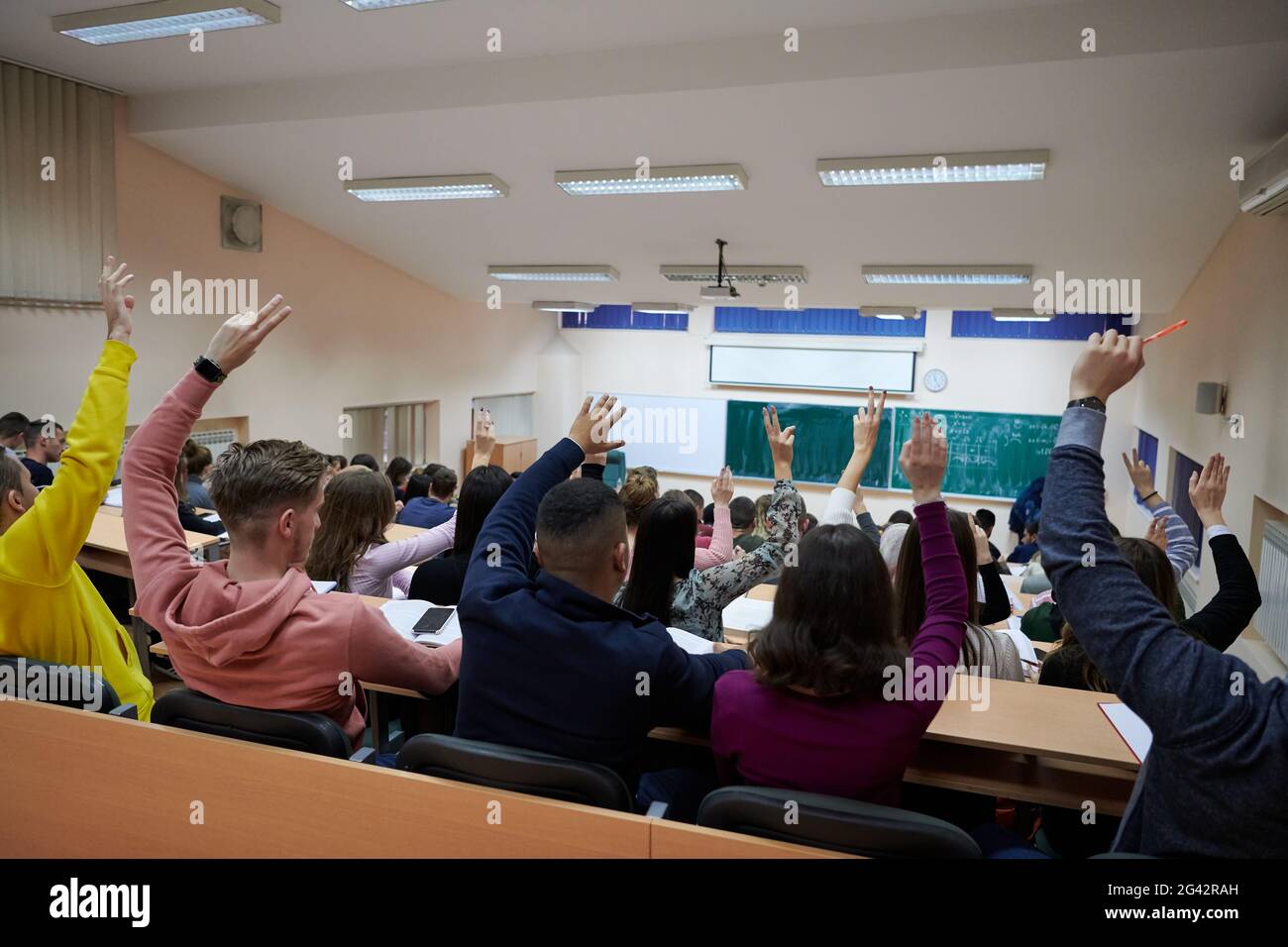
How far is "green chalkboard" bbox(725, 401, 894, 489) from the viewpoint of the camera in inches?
401

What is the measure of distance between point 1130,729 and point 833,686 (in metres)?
0.72

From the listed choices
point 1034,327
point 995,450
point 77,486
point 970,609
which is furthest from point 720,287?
point 77,486

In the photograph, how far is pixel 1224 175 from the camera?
4500 mm

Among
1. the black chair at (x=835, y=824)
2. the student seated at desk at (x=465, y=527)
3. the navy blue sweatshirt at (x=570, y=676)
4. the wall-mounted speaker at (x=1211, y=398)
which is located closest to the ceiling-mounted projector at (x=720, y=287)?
the wall-mounted speaker at (x=1211, y=398)

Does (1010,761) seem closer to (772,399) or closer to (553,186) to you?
(553,186)

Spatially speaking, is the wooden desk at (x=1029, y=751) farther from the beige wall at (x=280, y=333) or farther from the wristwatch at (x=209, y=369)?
the beige wall at (x=280, y=333)

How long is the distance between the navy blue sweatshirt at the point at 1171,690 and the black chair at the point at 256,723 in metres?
1.36

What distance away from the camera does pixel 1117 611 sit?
3.31 feet

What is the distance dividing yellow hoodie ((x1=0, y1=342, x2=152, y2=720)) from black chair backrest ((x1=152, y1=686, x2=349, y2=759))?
371 millimetres

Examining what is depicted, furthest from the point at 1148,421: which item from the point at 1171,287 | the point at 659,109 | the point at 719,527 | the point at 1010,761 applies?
the point at 1010,761

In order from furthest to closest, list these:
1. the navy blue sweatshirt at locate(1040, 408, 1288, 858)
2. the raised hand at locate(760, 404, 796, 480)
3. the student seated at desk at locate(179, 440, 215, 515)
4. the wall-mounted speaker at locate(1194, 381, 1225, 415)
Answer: the wall-mounted speaker at locate(1194, 381, 1225, 415) < the student seated at desk at locate(179, 440, 215, 515) < the raised hand at locate(760, 404, 796, 480) < the navy blue sweatshirt at locate(1040, 408, 1288, 858)

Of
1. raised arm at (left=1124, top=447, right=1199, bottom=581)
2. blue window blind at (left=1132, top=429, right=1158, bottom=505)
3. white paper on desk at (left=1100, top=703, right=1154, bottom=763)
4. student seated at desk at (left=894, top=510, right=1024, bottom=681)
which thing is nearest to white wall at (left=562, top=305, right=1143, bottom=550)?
blue window blind at (left=1132, top=429, right=1158, bottom=505)

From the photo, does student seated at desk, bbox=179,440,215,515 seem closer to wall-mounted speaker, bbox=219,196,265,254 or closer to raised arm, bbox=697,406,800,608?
wall-mounted speaker, bbox=219,196,265,254
